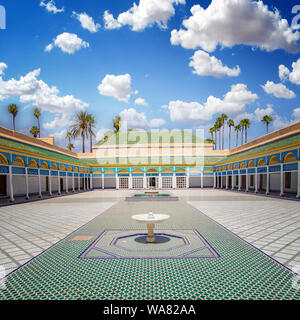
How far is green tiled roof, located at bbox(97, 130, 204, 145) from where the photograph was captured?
4750 cm

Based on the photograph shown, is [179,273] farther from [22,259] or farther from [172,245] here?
[22,259]

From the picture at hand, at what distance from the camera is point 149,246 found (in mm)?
5664

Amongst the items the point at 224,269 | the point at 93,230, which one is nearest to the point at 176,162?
the point at 93,230

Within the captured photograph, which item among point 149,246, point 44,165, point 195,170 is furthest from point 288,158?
point 44,165

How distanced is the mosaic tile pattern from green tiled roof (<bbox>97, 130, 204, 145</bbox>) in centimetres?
3996

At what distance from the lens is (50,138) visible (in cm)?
3203

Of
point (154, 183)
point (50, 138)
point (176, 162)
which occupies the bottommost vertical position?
point (154, 183)

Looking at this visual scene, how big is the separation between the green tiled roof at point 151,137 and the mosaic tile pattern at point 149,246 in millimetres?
39958

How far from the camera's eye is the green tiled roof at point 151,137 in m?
47.5

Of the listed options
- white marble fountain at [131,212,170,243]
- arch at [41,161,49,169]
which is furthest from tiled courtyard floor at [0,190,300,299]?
arch at [41,161,49,169]

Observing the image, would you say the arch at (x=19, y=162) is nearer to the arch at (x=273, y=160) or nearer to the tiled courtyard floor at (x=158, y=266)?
the tiled courtyard floor at (x=158, y=266)

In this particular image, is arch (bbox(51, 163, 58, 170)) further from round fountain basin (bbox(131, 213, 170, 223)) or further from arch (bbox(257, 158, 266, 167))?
arch (bbox(257, 158, 266, 167))

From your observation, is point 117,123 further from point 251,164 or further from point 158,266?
point 158,266
